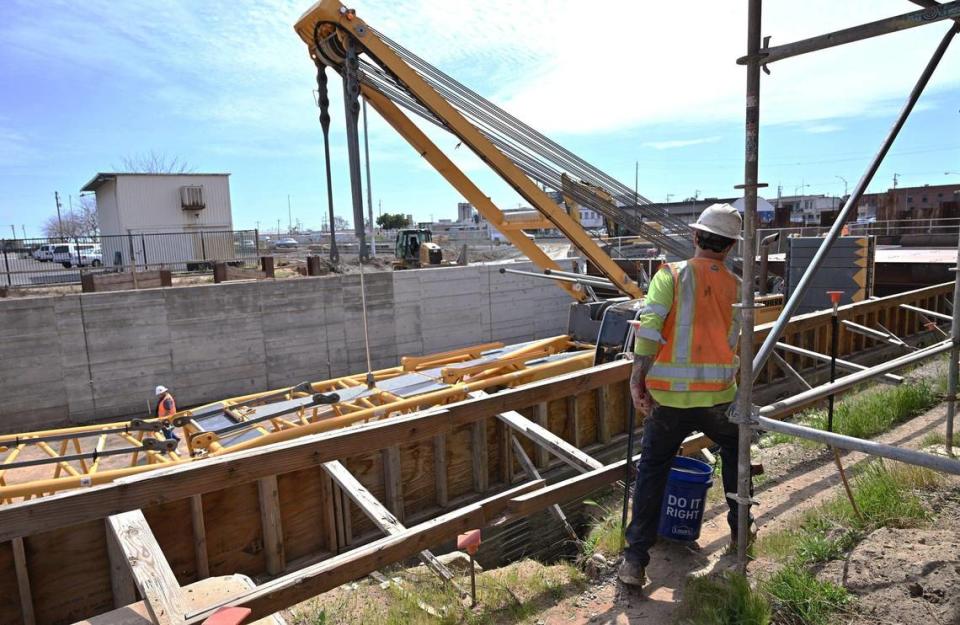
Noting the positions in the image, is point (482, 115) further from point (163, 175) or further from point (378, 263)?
point (163, 175)

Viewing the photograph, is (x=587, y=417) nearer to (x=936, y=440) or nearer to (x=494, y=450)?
(x=494, y=450)

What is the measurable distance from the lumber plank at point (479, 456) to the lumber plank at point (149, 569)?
2941 millimetres

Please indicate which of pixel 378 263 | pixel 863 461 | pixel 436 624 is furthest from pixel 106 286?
pixel 863 461

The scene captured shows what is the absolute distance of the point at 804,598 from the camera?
2.84 meters

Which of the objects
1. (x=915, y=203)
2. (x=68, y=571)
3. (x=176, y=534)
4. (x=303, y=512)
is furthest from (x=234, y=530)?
(x=915, y=203)

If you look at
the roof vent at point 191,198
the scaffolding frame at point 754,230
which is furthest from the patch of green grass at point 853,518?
the roof vent at point 191,198

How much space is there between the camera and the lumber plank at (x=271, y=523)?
4.03 m

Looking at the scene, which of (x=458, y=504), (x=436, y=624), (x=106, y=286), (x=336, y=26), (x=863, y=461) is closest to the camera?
(x=436, y=624)

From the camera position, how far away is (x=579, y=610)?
10.6 ft

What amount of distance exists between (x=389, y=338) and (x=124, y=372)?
23.2ft

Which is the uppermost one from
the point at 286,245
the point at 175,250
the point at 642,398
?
the point at 286,245

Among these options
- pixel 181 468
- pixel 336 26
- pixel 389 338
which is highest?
pixel 336 26

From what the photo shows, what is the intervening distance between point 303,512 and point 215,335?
1240 centimetres

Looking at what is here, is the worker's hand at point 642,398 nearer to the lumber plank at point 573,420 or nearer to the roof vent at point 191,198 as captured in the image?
the lumber plank at point 573,420
